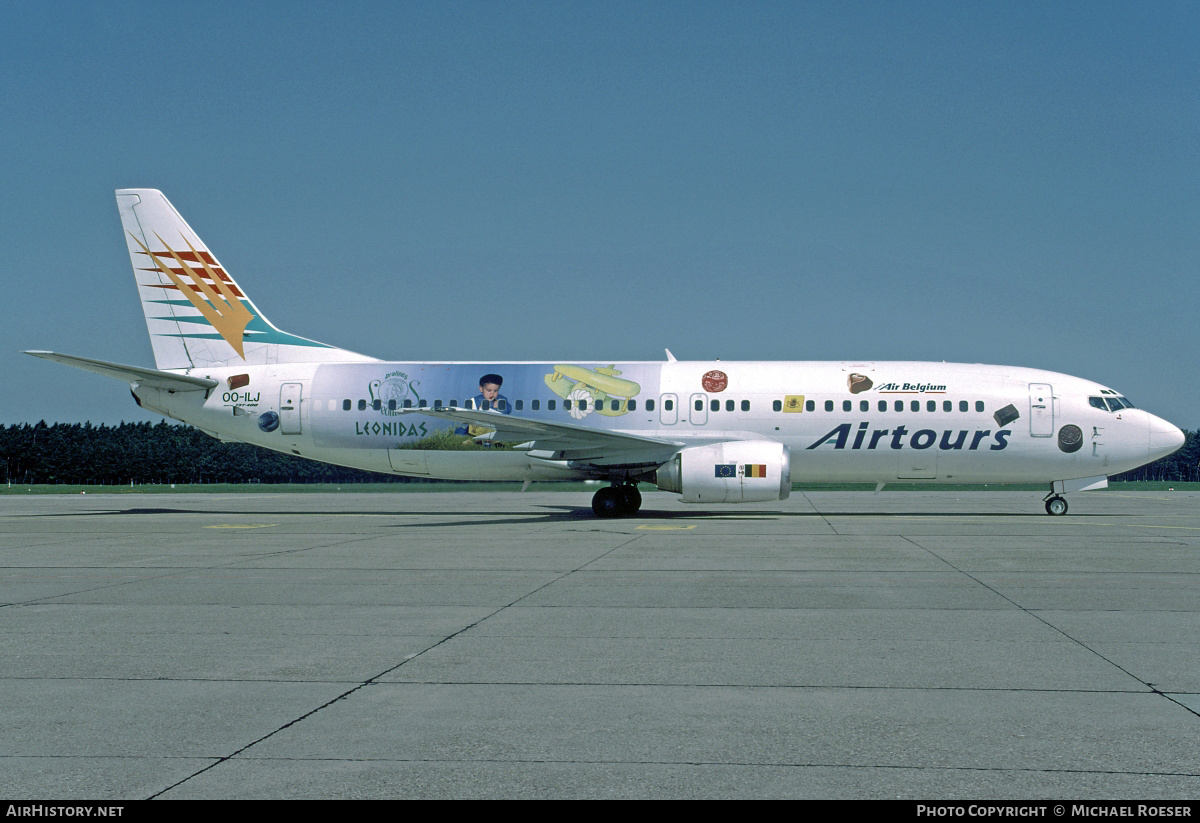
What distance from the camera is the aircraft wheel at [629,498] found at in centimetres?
2444

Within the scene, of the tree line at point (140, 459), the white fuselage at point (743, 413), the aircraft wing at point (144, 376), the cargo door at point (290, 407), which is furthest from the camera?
the tree line at point (140, 459)

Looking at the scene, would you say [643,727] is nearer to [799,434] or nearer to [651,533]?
[651,533]

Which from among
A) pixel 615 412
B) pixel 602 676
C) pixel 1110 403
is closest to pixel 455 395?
pixel 615 412

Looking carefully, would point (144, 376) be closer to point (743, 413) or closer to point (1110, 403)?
point (743, 413)

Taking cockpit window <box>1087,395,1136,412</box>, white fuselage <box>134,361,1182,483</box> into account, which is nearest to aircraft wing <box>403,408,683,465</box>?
white fuselage <box>134,361,1182,483</box>

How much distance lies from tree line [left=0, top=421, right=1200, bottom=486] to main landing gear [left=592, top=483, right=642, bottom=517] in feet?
320

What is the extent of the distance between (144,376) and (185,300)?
272cm

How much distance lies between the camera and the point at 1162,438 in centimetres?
2403

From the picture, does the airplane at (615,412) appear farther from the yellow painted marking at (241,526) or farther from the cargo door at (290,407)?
the yellow painted marking at (241,526)

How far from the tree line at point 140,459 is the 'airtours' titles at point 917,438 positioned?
100321 millimetres

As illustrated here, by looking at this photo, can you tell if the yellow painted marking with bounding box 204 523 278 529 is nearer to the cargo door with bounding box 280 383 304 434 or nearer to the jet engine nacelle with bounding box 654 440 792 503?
the cargo door with bounding box 280 383 304 434

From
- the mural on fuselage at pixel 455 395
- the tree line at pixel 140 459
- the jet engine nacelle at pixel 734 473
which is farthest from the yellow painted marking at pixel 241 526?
the tree line at pixel 140 459

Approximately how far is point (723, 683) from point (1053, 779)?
2.28 metres
